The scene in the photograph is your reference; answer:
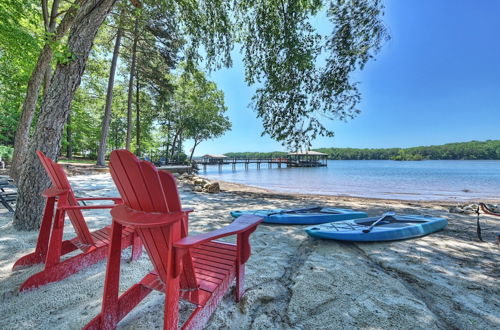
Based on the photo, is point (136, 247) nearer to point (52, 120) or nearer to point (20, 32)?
point (52, 120)

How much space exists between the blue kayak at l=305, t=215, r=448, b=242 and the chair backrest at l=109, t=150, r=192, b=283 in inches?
98.1

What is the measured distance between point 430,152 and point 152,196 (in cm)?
11092

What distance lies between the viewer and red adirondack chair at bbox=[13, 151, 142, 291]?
1.90 metres

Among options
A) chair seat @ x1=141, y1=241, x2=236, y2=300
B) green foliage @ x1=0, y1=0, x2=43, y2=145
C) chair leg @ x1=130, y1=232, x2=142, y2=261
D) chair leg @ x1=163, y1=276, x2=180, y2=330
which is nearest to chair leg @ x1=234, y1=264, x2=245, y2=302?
chair seat @ x1=141, y1=241, x2=236, y2=300

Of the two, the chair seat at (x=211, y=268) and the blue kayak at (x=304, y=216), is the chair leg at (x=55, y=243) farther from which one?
the blue kayak at (x=304, y=216)

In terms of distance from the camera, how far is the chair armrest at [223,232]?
1.04 meters

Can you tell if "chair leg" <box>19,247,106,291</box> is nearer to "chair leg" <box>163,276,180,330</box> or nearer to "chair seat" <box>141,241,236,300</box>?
"chair seat" <box>141,241,236,300</box>

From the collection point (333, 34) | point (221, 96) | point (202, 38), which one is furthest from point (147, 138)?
point (333, 34)

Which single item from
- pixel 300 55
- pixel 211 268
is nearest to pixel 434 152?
pixel 300 55

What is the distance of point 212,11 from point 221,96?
24712mm

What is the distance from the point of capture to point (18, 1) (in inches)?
182

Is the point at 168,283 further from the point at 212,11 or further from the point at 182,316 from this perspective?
the point at 212,11

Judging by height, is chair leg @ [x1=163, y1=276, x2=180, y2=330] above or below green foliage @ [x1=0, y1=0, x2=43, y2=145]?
below

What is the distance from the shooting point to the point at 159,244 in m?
1.16
